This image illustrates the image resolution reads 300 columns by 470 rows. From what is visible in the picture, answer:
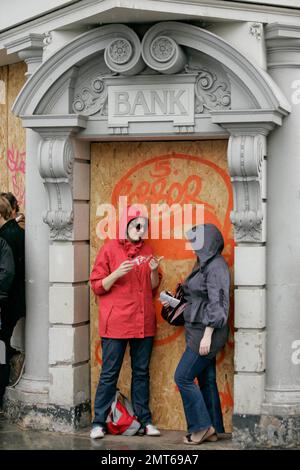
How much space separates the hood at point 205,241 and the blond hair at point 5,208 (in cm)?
200

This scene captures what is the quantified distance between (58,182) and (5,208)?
87 centimetres

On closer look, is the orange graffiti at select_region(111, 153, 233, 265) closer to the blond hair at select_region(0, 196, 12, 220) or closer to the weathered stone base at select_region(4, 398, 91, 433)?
the blond hair at select_region(0, 196, 12, 220)

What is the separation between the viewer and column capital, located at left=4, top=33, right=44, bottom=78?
9617 millimetres

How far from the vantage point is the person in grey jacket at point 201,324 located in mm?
8812

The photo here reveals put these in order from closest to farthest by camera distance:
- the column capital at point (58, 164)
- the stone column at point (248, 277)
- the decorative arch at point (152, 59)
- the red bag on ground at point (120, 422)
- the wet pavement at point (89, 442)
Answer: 1. the decorative arch at point (152, 59)
2. the stone column at point (248, 277)
3. the wet pavement at point (89, 442)
4. the column capital at point (58, 164)
5. the red bag on ground at point (120, 422)

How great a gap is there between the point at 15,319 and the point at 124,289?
1.25 m

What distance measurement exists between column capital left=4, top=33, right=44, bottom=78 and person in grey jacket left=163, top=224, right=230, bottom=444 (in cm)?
227

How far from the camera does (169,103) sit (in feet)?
30.1

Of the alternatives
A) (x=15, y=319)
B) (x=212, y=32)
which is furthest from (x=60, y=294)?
(x=212, y=32)

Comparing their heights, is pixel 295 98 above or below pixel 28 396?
above

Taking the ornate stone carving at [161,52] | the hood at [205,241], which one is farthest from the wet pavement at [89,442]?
the ornate stone carving at [161,52]

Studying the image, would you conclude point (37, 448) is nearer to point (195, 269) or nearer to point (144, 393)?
point (144, 393)

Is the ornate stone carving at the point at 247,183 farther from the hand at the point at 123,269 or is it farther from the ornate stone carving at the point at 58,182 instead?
the ornate stone carving at the point at 58,182

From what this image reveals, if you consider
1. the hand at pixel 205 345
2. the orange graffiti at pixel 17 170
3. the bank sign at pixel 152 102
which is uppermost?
the bank sign at pixel 152 102
